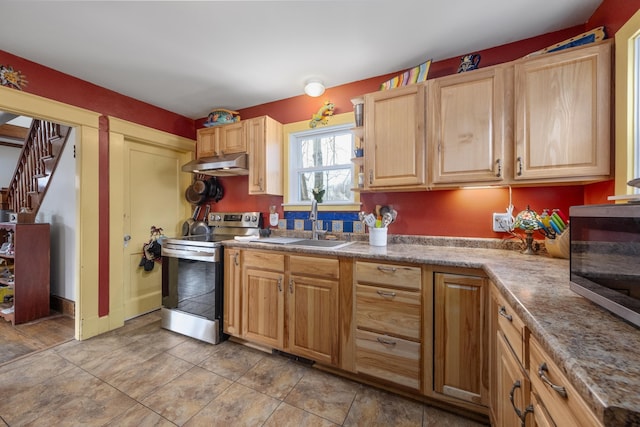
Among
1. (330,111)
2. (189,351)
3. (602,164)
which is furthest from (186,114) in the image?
(602,164)

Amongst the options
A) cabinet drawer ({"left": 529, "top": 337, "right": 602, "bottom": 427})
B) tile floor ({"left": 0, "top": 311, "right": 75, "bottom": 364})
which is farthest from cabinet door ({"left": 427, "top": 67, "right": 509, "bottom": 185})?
tile floor ({"left": 0, "top": 311, "right": 75, "bottom": 364})

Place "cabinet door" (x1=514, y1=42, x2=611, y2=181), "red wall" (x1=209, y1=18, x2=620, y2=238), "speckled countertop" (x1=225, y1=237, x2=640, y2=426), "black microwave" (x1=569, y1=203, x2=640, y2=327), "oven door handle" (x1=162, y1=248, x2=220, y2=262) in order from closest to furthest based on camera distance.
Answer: "speckled countertop" (x1=225, y1=237, x2=640, y2=426), "black microwave" (x1=569, y1=203, x2=640, y2=327), "cabinet door" (x1=514, y1=42, x2=611, y2=181), "red wall" (x1=209, y1=18, x2=620, y2=238), "oven door handle" (x1=162, y1=248, x2=220, y2=262)

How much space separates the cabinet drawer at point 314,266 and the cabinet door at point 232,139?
1.40 m

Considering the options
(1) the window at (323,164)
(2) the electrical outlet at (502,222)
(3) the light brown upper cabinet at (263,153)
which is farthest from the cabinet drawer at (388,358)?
(3) the light brown upper cabinet at (263,153)

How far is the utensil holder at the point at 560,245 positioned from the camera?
149cm

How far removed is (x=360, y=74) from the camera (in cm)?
229

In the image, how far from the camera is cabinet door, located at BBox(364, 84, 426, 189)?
1.84 metres

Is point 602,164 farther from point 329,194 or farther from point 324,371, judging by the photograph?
point 324,371

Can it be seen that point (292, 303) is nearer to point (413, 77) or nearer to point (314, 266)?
point (314, 266)

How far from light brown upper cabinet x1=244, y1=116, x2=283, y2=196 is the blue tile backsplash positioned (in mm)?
333

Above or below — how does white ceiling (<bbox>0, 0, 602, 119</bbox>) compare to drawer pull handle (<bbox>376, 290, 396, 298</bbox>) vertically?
above

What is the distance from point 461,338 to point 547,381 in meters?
0.85

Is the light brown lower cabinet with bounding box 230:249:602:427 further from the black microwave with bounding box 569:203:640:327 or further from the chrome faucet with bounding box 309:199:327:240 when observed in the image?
the chrome faucet with bounding box 309:199:327:240

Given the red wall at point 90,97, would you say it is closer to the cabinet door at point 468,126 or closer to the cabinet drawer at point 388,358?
the cabinet door at point 468,126
